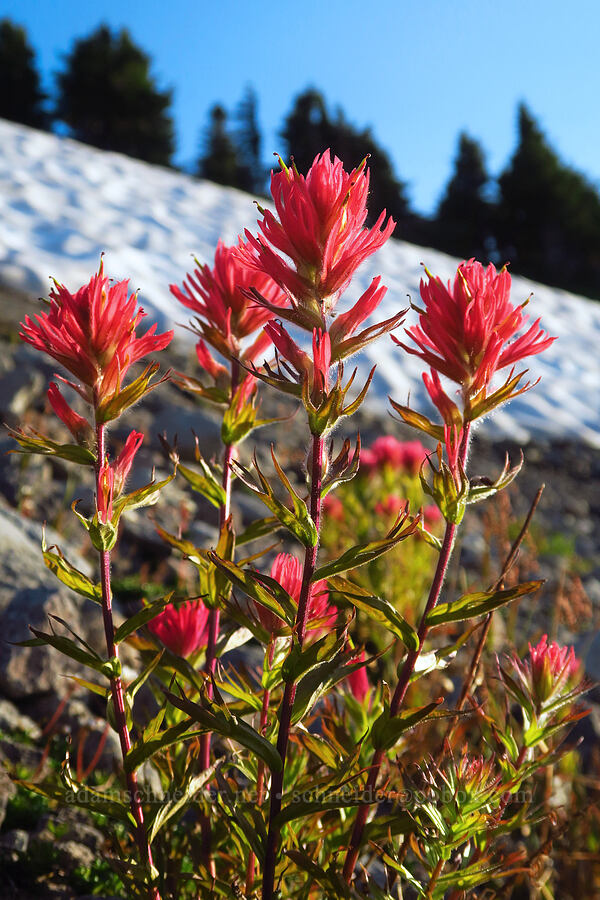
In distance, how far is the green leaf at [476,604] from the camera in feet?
2.62

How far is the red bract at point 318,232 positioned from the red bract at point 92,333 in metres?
0.19

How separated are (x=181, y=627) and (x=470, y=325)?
72 cm

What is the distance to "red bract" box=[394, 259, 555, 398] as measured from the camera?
33.4 inches

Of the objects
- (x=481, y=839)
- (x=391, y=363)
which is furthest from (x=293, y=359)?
(x=391, y=363)

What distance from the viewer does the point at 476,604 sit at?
85 centimetres

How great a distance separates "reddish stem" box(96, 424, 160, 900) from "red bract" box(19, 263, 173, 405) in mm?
71

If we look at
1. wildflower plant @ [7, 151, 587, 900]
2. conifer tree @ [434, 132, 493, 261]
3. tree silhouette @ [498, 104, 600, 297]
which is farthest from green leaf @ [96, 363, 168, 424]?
conifer tree @ [434, 132, 493, 261]

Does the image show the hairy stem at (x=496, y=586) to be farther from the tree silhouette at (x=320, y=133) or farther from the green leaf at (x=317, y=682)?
the tree silhouette at (x=320, y=133)

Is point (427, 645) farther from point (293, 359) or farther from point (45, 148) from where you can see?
point (45, 148)

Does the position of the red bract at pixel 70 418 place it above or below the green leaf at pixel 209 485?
above

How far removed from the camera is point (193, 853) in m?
1.20

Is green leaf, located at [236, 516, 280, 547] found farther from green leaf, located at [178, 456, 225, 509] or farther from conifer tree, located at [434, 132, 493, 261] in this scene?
conifer tree, located at [434, 132, 493, 261]

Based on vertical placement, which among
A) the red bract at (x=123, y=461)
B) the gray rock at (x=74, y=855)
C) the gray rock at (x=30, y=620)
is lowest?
the gray rock at (x=74, y=855)

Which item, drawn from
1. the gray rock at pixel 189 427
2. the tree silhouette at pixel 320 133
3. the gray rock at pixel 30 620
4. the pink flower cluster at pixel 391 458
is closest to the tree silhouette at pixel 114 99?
the tree silhouette at pixel 320 133
